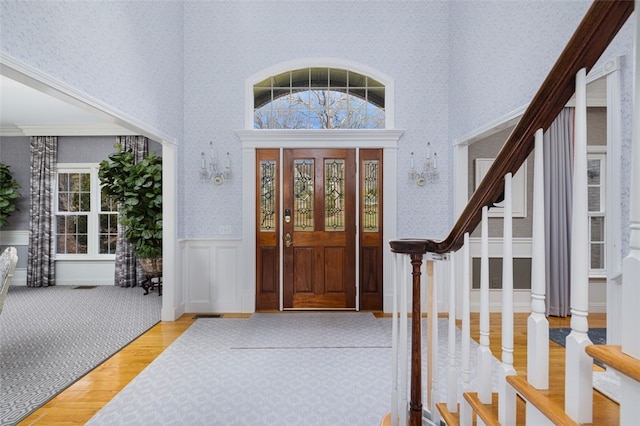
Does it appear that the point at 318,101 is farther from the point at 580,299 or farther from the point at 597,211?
the point at 580,299

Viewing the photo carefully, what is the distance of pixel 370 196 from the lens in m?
4.26

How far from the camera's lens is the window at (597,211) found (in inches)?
160

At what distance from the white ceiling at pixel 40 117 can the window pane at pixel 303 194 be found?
7.92ft

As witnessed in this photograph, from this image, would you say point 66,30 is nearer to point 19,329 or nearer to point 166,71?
point 166,71

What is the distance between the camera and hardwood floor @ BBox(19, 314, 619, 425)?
6.88 ft

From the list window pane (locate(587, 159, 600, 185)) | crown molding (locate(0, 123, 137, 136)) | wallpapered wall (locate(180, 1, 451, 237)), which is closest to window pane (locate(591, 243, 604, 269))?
window pane (locate(587, 159, 600, 185))

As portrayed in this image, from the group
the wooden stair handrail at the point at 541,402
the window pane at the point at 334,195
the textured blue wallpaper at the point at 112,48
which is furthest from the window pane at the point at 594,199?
the textured blue wallpaper at the point at 112,48

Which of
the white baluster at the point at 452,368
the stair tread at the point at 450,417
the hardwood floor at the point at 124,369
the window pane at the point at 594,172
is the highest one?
the window pane at the point at 594,172

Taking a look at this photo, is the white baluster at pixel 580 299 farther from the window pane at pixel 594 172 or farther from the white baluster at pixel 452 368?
the window pane at pixel 594 172

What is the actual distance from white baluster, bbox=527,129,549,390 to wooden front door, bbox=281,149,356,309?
3.37 metres

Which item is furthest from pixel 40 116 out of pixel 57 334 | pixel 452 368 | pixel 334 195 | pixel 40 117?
pixel 452 368

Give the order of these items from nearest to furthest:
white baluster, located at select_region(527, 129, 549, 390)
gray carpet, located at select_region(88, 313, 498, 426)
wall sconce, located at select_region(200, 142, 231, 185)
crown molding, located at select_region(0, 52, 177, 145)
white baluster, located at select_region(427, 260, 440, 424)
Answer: white baluster, located at select_region(527, 129, 549, 390) → white baluster, located at select_region(427, 260, 440, 424) → crown molding, located at select_region(0, 52, 177, 145) → gray carpet, located at select_region(88, 313, 498, 426) → wall sconce, located at select_region(200, 142, 231, 185)

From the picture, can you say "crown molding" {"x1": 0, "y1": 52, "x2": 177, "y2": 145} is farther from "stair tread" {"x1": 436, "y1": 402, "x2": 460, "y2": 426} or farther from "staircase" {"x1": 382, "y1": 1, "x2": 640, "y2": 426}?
"stair tread" {"x1": 436, "y1": 402, "x2": 460, "y2": 426}

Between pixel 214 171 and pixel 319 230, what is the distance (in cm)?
147
